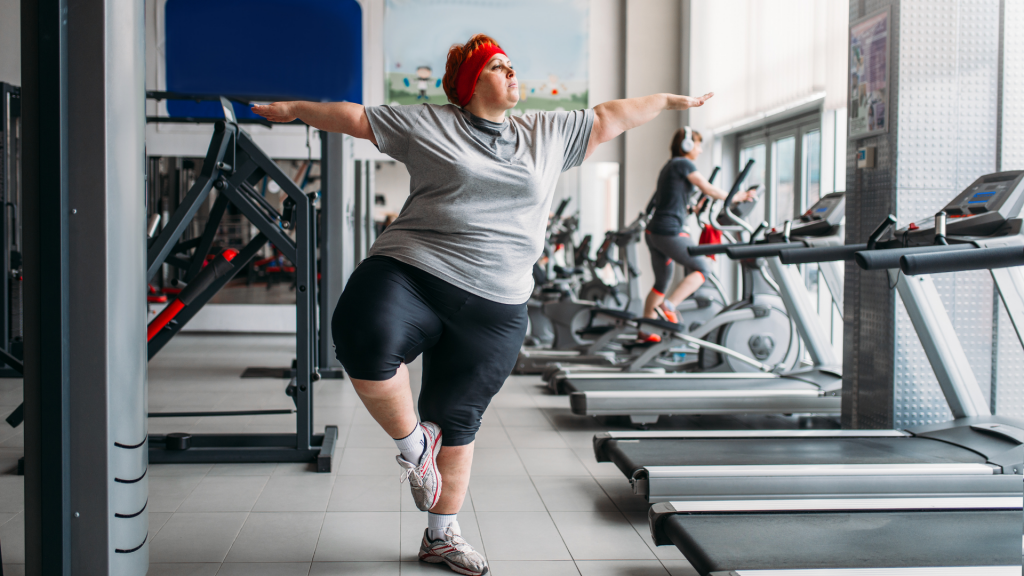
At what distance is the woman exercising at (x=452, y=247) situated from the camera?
1.84 meters

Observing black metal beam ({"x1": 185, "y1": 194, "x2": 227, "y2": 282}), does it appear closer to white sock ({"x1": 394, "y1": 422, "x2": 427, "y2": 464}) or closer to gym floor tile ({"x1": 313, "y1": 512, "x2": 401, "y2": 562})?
gym floor tile ({"x1": 313, "y1": 512, "x2": 401, "y2": 562})

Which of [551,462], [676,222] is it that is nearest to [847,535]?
[551,462]

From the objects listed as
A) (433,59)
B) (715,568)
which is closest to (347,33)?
(433,59)

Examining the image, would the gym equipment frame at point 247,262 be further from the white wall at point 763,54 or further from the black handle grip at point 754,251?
the white wall at point 763,54

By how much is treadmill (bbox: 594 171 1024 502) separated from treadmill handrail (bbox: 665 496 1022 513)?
11 cm

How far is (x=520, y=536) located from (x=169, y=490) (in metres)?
1.29

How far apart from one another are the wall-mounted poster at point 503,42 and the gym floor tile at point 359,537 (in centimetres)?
605

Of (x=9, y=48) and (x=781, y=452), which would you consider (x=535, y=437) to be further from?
(x=9, y=48)

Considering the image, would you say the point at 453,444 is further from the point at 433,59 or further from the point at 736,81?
the point at 433,59

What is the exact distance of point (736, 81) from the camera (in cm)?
691

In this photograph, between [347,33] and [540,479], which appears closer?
[540,479]

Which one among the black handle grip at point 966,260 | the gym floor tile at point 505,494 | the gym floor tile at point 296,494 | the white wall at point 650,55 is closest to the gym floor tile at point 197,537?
the gym floor tile at point 296,494

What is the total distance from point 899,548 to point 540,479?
1350 millimetres

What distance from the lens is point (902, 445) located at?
9.19 feet
